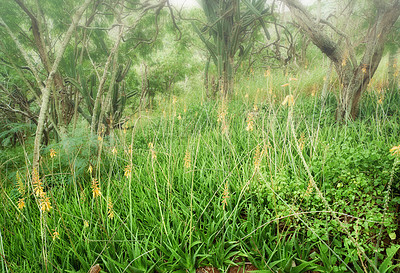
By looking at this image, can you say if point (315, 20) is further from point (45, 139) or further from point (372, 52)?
point (45, 139)

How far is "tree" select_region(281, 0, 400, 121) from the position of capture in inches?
95.3

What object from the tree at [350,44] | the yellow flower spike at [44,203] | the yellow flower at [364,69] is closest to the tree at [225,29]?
the tree at [350,44]

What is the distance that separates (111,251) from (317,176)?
1.43 metres

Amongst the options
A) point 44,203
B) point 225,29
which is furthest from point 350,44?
point 44,203

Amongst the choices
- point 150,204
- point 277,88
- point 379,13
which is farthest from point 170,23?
point 150,204

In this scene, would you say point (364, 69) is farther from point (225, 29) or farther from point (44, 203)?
point (44, 203)

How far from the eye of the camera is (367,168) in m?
1.43

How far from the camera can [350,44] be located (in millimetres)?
2477

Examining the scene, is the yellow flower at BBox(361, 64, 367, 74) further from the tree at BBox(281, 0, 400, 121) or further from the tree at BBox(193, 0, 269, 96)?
the tree at BBox(193, 0, 269, 96)

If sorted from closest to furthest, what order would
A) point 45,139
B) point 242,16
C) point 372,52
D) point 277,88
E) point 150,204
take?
1. point 150,204
2. point 372,52
3. point 45,139
4. point 242,16
5. point 277,88

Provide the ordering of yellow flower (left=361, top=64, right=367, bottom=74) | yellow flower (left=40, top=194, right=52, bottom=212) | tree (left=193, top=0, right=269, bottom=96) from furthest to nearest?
tree (left=193, top=0, right=269, bottom=96) → yellow flower (left=361, top=64, right=367, bottom=74) → yellow flower (left=40, top=194, right=52, bottom=212)

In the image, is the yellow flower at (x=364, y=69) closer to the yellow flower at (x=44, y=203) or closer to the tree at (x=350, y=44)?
the tree at (x=350, y=44)

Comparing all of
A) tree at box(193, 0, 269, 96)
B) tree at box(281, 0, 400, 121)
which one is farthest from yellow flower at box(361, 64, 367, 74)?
tree at box(193, 0, 269, 96)

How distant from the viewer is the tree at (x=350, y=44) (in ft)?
7.95
